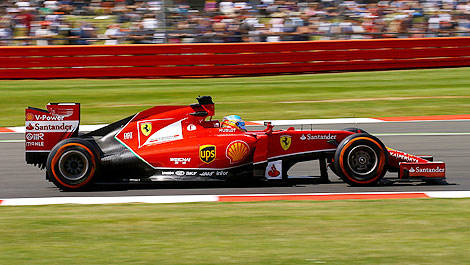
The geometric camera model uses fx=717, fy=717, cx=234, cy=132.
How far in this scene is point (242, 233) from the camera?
6.18 meters

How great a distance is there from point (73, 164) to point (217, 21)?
12.7 m

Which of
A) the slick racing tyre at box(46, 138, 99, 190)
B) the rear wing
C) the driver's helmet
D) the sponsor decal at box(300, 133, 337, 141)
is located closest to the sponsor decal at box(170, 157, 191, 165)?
the driver's helmet

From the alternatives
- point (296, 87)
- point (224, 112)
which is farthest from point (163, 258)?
point (296, 87)

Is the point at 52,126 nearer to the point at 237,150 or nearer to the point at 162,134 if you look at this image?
the point at 162,134

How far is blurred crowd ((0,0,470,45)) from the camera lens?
64.7 ft

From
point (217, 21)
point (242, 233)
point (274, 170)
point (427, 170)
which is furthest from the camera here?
point (217, 21)

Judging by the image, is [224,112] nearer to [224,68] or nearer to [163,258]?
[224,68]

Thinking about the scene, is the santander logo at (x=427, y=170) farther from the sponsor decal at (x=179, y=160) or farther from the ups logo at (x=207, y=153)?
the sponsor decal at (x=179, y=160)

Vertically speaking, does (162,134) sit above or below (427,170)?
above

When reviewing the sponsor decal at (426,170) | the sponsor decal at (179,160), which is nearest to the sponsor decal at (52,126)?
the sponsor decal at (179,160)

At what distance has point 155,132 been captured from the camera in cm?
805

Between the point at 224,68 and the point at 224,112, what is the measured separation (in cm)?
463

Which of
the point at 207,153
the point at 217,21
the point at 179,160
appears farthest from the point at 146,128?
the point at 217,21

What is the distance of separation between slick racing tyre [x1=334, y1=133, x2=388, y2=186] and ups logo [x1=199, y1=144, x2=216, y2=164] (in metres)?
1.38
